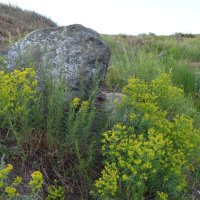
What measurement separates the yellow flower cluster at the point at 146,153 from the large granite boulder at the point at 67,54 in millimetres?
652

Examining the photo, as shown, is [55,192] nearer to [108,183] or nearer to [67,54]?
[108,183]

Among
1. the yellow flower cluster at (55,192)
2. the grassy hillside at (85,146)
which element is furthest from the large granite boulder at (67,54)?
the yellow flower cluster at (55,192)

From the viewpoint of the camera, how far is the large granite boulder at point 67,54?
3.35 meters

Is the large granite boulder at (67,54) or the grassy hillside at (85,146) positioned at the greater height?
the large granite boulder at (67,54)

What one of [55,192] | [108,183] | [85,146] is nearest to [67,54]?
[85,146]

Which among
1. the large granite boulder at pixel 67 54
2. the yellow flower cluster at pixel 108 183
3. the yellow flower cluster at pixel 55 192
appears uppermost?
the large granite boulder at pixel 67 54

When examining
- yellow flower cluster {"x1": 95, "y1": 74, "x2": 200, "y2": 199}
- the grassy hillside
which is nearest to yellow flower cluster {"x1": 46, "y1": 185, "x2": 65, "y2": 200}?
the grassy hillside

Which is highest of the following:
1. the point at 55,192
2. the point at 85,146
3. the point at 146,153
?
the point at 146,153

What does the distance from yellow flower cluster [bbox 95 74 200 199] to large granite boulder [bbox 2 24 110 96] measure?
652 mm

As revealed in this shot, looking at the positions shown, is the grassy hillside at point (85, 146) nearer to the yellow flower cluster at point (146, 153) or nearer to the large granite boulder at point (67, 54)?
the yellow flower cluster at point (146, 153)

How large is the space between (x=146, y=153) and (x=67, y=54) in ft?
5.53

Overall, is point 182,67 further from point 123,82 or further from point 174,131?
point 174,131

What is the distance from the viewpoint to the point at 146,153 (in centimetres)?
221

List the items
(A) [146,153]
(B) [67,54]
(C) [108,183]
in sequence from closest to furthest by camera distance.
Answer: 1. (C) [108,183]
2. (A) [146,153]
3. (B) [67,54]
